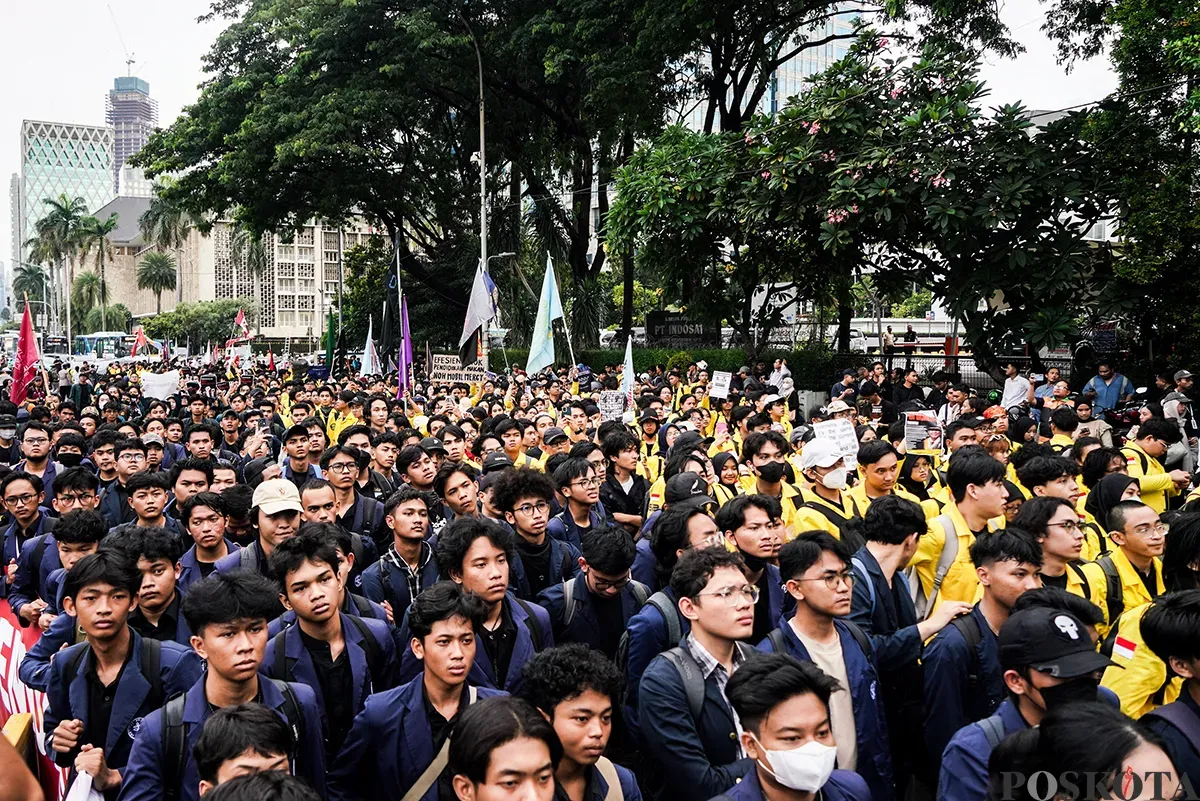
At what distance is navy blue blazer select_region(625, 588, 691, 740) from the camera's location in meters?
4.00

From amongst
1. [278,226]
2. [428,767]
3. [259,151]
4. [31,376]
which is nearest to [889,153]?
[31,376]

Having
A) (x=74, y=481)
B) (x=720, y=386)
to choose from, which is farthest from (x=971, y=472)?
(x=720, y=386)

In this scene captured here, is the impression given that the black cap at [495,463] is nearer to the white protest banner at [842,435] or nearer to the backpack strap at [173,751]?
the white protest banner at [842,435]

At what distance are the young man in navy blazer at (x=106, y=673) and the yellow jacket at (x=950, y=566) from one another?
11.2 ft

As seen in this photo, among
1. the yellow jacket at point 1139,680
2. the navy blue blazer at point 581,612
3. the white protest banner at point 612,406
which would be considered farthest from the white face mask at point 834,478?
the white protest banner at point 612,406

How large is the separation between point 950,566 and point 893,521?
27.8 inches

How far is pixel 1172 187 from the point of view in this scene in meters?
14.4

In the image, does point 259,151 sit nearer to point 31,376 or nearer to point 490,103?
point 490,103

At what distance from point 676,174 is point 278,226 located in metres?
15.9

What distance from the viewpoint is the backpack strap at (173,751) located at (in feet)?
10.6

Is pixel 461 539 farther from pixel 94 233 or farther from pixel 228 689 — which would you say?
pixel 94 233

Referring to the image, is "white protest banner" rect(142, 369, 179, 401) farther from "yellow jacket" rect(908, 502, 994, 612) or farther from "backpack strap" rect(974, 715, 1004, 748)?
"backpack strap" rect(974, 715, 1004, 748)

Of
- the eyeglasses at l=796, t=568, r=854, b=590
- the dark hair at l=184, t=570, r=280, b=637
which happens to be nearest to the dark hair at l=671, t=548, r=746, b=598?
the eyeglasses at l=796, t=568, r=854, b=590

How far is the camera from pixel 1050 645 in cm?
308
